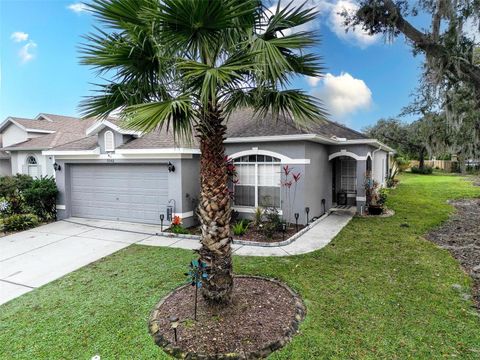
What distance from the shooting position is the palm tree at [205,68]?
3672 millimetres

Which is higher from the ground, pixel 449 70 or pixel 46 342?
pixel 449 70

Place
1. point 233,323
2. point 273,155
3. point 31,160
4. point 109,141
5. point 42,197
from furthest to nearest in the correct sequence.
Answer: point 31,160
point 42,197
point 109,141
point 273,155
point 233,323

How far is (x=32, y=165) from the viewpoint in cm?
1739

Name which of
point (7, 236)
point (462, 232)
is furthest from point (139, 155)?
point (462, 232)

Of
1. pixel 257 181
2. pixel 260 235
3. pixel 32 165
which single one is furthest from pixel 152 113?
pixel 32 165

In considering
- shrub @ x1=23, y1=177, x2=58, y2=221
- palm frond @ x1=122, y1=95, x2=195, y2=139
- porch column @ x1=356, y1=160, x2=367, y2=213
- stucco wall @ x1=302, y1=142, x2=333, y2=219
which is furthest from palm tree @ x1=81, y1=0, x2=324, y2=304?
shrub @ x1=23, y1=177, x2=58, y2=221

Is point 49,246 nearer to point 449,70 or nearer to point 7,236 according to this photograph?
point 7,236

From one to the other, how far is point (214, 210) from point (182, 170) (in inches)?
229

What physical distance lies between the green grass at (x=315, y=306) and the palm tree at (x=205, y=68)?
1.40 meters

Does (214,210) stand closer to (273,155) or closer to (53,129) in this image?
(273,155)

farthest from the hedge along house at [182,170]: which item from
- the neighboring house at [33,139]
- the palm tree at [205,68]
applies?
the neighboring house at [33,139]

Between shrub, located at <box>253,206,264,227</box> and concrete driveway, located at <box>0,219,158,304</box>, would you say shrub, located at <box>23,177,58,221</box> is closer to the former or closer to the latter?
concrete driveway, located at <box>0,219,158,304</box>

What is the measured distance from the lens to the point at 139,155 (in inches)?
411

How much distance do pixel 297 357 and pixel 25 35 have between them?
1559cm
